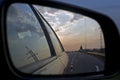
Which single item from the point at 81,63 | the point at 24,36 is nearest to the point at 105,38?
the point at 81,63

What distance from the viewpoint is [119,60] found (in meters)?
2.21

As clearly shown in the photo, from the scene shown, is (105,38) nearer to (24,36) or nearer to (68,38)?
(68,38)

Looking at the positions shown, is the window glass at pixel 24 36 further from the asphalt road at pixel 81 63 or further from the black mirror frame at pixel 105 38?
the asphalt road at pixel 81 63

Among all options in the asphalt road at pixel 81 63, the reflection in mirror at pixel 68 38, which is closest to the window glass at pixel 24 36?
the reflection in mirror at pixel 68 38

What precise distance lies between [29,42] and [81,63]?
605 mm

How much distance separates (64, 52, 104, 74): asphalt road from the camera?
211 cm

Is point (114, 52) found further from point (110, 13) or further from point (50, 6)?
point (50, 6)

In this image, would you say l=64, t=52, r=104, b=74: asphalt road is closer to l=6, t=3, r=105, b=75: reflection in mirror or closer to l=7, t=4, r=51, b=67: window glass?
l=6, t=3, r=105, b=75: reflection in mirror

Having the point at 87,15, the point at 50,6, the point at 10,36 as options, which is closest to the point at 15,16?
the point at 10,36

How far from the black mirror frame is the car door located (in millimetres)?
73

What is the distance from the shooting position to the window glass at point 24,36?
83.4 inches

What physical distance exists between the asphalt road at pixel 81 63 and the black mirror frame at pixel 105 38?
3 cm

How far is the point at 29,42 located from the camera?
262 cm

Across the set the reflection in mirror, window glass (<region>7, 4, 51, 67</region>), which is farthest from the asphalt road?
window glass (<region>7, 4, 51, 67</region>)
